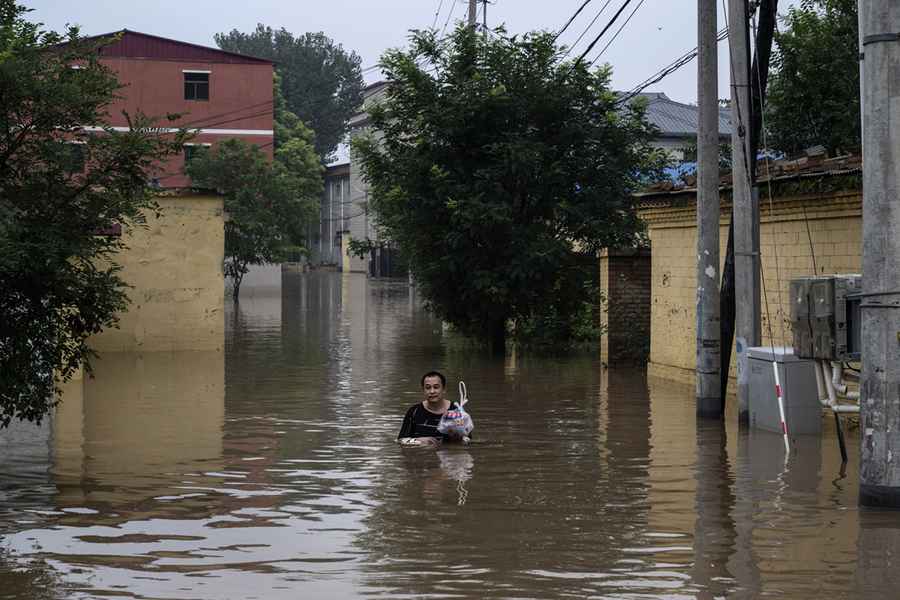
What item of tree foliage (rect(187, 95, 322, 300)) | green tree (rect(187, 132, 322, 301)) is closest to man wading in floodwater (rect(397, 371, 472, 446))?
tree foliage (rect(187, 95, 322, 300))

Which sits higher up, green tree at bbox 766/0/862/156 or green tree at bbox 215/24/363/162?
green tree at bbox 215/24/363/162

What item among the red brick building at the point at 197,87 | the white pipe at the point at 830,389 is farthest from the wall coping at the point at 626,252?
the red brick building at the point at 197,87

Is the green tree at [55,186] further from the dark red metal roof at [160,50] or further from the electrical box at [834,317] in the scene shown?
the dark red metal roof at [160,50]

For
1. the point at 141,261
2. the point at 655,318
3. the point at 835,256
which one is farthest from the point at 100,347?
the point at 835,256

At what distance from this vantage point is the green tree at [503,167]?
85.1ft

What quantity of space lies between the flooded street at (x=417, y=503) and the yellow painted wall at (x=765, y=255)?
1.70 m

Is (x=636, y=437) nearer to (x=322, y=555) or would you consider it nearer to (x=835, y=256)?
(x=835, y=256)

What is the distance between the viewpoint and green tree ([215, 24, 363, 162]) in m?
121

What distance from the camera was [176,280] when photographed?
27.2 meters

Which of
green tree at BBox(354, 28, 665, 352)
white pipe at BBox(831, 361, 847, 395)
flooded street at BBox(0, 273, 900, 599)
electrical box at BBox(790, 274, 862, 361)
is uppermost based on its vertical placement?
green tree at BBox(354, 28, 665, 352)

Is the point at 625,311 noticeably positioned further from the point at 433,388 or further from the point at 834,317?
the point at 834,317

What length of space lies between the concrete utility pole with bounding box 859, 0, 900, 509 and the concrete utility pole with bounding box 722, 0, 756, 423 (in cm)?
605

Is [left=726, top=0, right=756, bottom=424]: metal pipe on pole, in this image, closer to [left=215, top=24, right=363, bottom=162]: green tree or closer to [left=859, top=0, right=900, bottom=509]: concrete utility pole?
[left=859, top=0, right=900, bottom=509]: concrete utility pole

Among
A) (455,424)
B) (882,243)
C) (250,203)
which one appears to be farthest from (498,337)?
(250,203)
